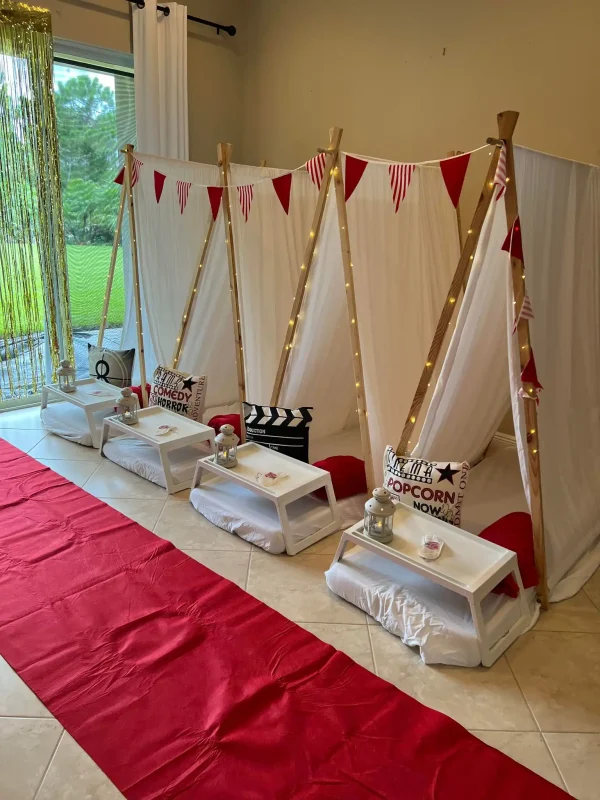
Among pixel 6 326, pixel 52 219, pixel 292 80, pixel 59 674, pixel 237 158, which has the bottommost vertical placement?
pixel 59 674

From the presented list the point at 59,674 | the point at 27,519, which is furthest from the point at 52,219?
the point at 59,674

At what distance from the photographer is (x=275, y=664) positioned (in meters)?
1.94

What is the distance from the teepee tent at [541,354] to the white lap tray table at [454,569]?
21 cm

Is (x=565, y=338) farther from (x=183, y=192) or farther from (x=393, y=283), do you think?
(x=183, y=192)

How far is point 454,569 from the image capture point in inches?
81.2

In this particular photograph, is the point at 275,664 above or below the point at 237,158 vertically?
below

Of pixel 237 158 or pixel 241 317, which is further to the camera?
pixel 237 158

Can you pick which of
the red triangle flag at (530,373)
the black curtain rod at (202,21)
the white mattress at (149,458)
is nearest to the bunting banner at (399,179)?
the red triangle flag at (530,373)

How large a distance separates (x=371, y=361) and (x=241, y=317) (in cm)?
98

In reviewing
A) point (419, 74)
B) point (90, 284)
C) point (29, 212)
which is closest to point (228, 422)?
point (90, 284)

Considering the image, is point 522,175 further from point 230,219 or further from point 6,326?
point 6,326

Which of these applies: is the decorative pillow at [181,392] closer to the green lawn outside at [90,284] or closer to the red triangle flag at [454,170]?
the green lawn outside at [90,284]

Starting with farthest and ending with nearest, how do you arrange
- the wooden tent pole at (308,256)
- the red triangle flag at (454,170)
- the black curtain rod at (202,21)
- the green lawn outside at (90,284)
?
the green lawn outside at (90,284) < the black curtain rod at (202,21) < the wooden tent pole at (308,256) < the red triangle flag at (454,170)

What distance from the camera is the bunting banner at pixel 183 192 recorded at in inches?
142
